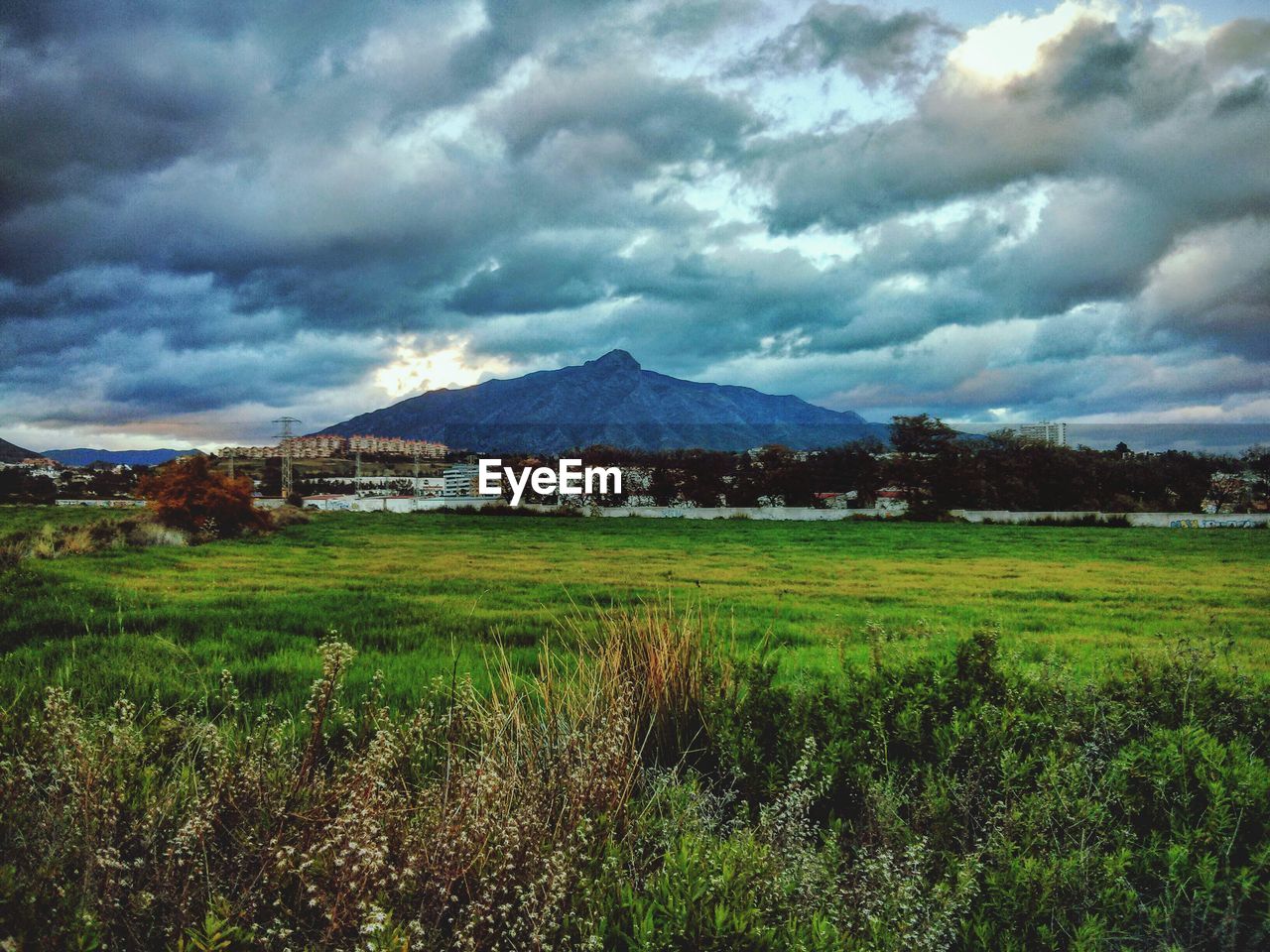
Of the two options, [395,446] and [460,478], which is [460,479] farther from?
[395,446]

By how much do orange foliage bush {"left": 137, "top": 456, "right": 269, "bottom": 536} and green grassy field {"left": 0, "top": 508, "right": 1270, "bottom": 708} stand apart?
711 millimetres

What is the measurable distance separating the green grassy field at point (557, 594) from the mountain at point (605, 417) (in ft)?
7.03

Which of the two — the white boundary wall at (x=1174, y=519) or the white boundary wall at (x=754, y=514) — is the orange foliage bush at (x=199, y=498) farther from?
the white boundary wall at (x=1174, y=519)

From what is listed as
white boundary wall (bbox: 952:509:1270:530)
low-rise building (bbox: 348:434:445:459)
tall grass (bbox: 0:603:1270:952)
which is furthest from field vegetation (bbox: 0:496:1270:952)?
white boundary wall (bbox: 952:509:1270:530)

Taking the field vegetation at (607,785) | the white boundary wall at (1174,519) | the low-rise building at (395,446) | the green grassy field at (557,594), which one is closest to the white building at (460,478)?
the low-rise building at (395,446)

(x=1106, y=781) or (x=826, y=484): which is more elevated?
(x=826, y=484)

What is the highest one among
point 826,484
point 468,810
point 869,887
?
point 826,484

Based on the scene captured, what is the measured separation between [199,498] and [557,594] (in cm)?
843

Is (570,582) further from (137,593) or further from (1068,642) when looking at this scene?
(1068,642)

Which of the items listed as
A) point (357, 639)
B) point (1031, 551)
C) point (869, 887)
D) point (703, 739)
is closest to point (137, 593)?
point (357, 639)

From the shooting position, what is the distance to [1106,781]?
14.9ft

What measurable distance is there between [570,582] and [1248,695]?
845cm

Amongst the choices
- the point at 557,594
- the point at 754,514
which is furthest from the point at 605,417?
the point at 557,594

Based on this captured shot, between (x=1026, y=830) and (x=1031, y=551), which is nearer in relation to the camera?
(x=1026, y=830)
